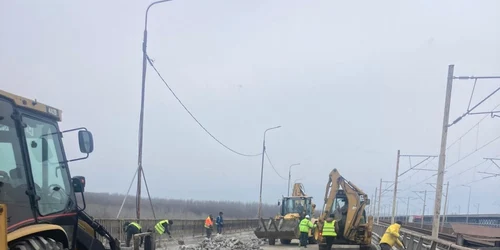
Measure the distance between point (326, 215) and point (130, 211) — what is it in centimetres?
1342

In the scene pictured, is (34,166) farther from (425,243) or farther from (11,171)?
(425,243)

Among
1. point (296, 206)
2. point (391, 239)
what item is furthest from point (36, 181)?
point (296, 206)

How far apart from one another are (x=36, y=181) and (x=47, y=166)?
359 millimetres

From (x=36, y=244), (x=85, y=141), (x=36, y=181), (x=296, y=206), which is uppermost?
(x=85, y=141)

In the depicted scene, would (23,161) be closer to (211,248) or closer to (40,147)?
(40,147)

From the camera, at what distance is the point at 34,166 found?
4887 millimetres

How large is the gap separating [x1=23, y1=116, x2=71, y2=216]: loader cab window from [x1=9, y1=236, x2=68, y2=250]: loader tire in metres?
0.44

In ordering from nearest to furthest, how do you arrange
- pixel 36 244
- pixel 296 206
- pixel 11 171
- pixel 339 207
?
pixel 36 244 → pixel 11 171 → pixel 339 207 → pixel 296 206

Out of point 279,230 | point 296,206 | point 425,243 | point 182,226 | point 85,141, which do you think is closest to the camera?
point 85,141

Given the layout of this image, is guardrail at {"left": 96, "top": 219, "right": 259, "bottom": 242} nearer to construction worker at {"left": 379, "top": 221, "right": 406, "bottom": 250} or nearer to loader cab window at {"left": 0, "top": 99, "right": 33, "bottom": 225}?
loader cab window at {"left": 0, "top": 99, "right": 33, "bottom": 225}

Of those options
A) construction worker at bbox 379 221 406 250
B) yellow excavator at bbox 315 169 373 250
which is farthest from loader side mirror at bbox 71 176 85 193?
yellow excavator at bbox 315 169 373 250

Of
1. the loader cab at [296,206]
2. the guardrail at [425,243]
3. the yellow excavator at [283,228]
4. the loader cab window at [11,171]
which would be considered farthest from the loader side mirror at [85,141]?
the loader cab at [296,206]

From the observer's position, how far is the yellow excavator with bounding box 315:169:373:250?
Result: 1909 centimetres

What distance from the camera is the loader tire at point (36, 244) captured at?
4191 mm
